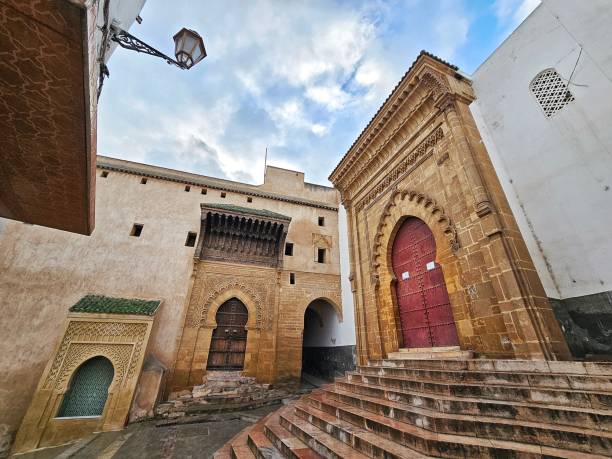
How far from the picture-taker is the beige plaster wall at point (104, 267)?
21.5 ft

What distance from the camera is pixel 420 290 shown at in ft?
17.8

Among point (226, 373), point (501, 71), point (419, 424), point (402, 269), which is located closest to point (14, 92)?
point (419, 424)

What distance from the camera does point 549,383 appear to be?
2576mm

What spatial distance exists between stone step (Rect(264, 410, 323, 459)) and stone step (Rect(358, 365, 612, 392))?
193 centimetres

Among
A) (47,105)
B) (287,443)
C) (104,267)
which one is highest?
(104,267)

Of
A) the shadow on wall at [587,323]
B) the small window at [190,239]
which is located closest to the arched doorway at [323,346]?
the small window at [190,239]

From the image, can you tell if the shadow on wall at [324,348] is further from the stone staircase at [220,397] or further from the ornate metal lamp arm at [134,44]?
the ornate metal lamp arm at [134,44]

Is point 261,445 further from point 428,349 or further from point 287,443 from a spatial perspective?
point 428,349

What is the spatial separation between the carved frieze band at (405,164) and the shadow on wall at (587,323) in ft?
12.0

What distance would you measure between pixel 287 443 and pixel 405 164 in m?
6.17

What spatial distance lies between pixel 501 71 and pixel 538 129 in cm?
170

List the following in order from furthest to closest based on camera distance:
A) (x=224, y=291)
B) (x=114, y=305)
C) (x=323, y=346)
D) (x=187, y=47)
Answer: (x=323, y=346) → (x=224, y=291) → (x=114, y=305) → (x=187, y=47)

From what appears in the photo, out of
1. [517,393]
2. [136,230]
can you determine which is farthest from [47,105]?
[136,230]

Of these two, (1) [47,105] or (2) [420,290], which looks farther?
(2) [420,290]
